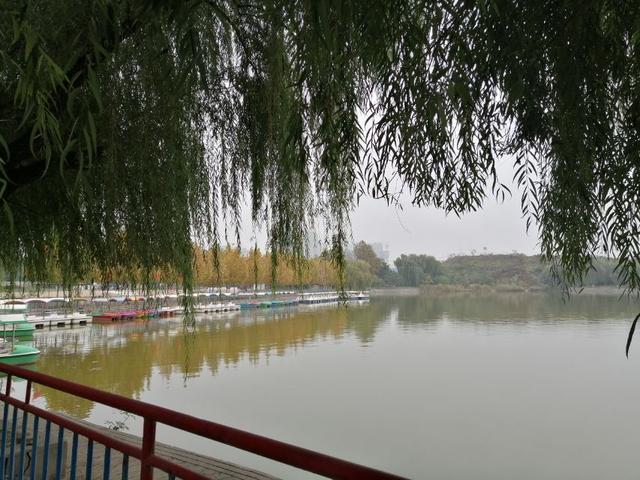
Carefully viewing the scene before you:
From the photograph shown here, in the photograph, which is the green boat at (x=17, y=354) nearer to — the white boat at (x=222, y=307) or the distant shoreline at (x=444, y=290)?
the white boat at (x=222, y=307)

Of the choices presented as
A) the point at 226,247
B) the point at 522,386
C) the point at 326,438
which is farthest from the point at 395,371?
the point at 226,247

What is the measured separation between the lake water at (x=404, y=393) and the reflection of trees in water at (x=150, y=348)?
0.08 metres

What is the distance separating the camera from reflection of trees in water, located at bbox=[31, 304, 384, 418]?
12.4m

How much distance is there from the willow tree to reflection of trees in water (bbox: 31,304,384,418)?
541 centimetres

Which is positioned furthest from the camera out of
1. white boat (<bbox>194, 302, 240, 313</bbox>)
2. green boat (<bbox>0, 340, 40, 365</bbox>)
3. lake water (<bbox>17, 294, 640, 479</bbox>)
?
white boat (<bbox>194, 302, 240, 313</bbox>)

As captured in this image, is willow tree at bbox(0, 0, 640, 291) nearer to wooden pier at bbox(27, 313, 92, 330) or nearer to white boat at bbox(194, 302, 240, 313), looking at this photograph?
wooden pier at bbox(27, 313, 92, 330)

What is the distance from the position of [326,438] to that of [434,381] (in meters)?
4.61

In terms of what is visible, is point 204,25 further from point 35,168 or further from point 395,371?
point 395,371

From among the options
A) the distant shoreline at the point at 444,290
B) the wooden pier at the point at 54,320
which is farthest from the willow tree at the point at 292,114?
the distant shoreline at the point at 444,290

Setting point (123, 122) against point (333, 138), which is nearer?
point (333, 138)

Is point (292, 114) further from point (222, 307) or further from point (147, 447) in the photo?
point (222, 307)

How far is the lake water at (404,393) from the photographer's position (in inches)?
287

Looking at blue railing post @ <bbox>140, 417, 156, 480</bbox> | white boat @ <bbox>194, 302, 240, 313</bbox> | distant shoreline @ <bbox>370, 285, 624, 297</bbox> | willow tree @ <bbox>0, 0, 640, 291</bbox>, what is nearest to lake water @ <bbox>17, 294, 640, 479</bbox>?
willow tree @ <bbox>0, 0, 640, 291</bbox>

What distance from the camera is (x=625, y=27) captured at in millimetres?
1519
